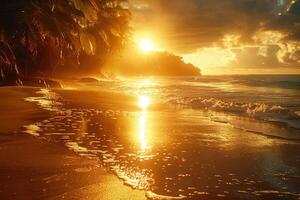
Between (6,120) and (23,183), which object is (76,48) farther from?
(23,183)

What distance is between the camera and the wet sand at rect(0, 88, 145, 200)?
16.3 ft

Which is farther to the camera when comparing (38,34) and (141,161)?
(38,34)

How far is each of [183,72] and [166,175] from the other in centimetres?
18517

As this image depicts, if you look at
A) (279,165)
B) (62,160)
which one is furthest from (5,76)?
(279,165)

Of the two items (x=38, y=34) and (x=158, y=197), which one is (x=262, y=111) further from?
(x=38, y=34)

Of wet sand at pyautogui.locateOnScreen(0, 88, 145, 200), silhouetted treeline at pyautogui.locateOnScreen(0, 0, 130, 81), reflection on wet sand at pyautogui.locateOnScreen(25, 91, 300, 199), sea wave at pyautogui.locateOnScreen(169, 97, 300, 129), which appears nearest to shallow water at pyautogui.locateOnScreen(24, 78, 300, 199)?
reflection on wet sand at pyautogui.locateOnScreen(25, 91, 300, 199)

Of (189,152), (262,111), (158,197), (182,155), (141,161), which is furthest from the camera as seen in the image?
(262,111)

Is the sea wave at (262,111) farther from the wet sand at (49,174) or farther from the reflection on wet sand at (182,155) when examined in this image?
the wet sand at (49,174)

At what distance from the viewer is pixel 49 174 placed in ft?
19.1

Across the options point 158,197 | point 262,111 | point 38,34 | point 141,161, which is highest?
point 38,34

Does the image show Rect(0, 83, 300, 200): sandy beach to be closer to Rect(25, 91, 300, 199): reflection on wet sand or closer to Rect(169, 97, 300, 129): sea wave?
Rect(25, 91, 300, 199): reflection on wet sand

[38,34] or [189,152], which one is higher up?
[38,34]

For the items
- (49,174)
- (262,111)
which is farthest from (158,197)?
(262,111)

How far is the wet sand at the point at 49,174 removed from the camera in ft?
16.3
